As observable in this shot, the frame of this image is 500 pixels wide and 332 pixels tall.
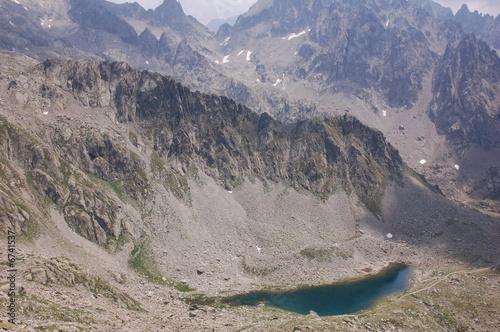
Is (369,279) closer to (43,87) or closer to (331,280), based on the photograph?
(331,280)

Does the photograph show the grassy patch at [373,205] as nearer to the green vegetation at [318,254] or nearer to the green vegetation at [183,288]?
the green vegetation at [318,254]

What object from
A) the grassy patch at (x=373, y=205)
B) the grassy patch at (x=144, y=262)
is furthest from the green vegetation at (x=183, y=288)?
the grassy patch at (x=373, y=205)

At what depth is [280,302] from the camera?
11600cm

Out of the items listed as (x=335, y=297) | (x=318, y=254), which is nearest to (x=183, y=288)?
(x=335, y=297)

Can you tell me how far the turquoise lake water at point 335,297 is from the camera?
113 m

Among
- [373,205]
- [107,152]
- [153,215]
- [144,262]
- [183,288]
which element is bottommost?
[183,288]

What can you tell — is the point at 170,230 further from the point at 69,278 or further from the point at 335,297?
the point at 335,297

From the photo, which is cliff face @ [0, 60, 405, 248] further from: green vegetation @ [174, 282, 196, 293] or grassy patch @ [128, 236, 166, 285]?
green vegetation @ [174, 282, 196, 293]

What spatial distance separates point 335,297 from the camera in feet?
404

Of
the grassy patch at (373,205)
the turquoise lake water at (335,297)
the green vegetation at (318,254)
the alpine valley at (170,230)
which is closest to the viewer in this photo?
the alpine valley at (170,230)

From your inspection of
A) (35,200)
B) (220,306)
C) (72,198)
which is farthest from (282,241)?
(35,200)

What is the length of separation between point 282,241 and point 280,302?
139ft

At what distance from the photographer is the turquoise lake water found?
11338 centimetres

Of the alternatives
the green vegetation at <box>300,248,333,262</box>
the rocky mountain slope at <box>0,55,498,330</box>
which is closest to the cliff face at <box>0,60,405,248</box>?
the rocky mountain slope at <box>0,55,498,330</box>
